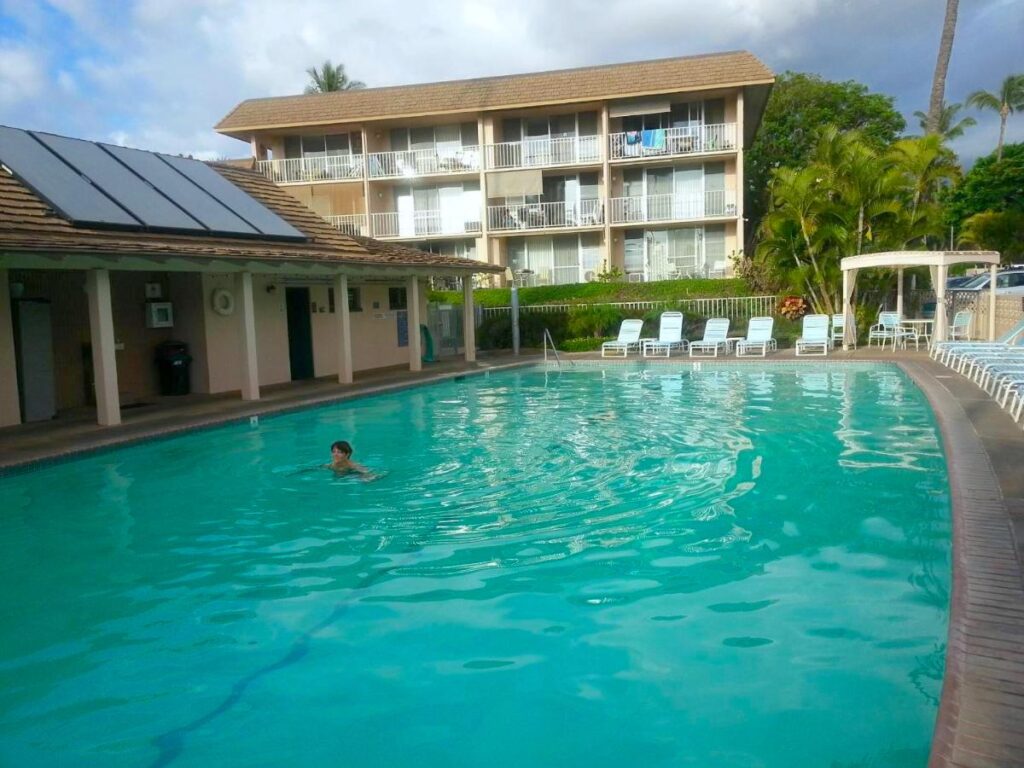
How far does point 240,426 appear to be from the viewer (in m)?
12.5

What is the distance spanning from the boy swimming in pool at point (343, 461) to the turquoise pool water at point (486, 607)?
29cm

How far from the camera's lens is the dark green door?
18.4m

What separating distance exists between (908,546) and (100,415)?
10.6 metres

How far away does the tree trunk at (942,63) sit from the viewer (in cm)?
3048

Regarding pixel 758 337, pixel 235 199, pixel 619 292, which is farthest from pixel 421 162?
pixel 758 337

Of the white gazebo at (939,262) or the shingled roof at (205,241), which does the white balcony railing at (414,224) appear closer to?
→ the shingled roof at (205,241)

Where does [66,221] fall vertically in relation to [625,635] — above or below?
above

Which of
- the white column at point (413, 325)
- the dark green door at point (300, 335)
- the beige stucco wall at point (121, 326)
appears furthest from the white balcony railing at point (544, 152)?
the beige stucco wall at point (121, 326)

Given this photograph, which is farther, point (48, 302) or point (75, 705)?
point (48, 302)

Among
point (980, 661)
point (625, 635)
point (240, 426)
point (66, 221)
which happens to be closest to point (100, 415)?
point (240, 426)

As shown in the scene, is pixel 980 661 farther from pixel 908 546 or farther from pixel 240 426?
pixel 240 426

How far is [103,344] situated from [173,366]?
381 cm

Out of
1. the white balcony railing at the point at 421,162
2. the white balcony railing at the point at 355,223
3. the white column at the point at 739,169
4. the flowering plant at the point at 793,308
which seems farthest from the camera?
the white balcony railing at the point at 355,223

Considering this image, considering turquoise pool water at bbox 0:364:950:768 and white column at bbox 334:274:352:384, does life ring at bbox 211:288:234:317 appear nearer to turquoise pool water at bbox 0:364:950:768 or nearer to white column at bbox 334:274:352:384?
white column at bbox 334:274:352:384
